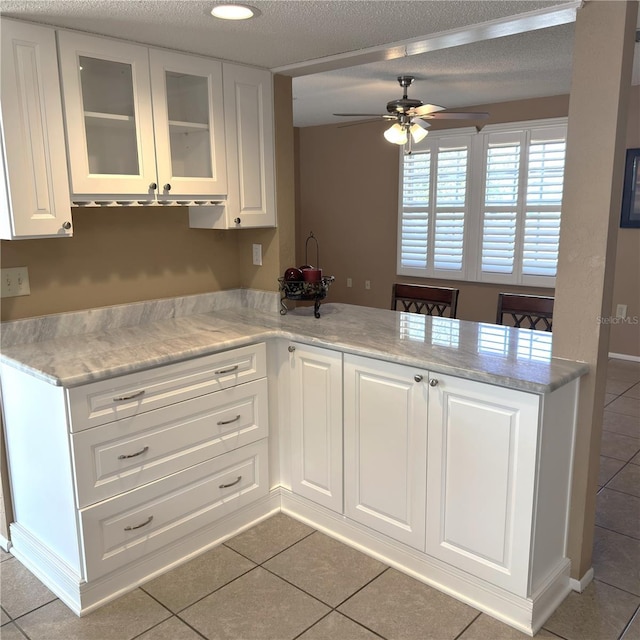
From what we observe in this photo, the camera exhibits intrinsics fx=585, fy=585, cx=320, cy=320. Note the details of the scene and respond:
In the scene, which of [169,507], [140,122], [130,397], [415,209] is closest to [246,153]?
[140,122]

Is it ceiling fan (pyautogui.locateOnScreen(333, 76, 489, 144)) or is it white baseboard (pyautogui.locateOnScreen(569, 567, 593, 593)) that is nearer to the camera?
white baseboard (pyautogui.locateOnScreen(569, 567, 593, 593))

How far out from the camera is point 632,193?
16.6ft

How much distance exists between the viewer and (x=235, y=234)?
3244 millimetres

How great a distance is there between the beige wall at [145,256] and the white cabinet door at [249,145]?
0.28ft

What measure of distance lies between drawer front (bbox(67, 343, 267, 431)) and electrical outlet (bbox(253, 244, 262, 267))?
0.71 meters

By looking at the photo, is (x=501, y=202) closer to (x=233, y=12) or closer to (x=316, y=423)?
(x=316, y=423)

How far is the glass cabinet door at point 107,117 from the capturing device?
221 cm

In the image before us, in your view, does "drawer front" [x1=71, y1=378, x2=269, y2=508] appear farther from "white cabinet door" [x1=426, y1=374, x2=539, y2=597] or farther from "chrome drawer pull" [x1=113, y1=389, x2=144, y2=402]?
"white cabinet door" [x1=426, y1=374, x2=539, y2=597]

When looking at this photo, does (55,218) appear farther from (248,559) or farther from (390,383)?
(248,559)

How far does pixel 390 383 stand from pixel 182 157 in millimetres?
1346

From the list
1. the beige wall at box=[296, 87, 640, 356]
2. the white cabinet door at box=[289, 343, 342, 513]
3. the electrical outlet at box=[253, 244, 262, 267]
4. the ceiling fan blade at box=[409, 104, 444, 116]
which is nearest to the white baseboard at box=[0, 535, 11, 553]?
the white cabinet door at box=[289, 343, 342, 513]

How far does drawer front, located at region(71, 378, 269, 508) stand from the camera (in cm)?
210

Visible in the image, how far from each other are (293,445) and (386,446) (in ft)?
1.85

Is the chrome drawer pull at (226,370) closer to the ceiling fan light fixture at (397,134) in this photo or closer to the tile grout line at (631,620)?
the tile grout line at (631,620)
